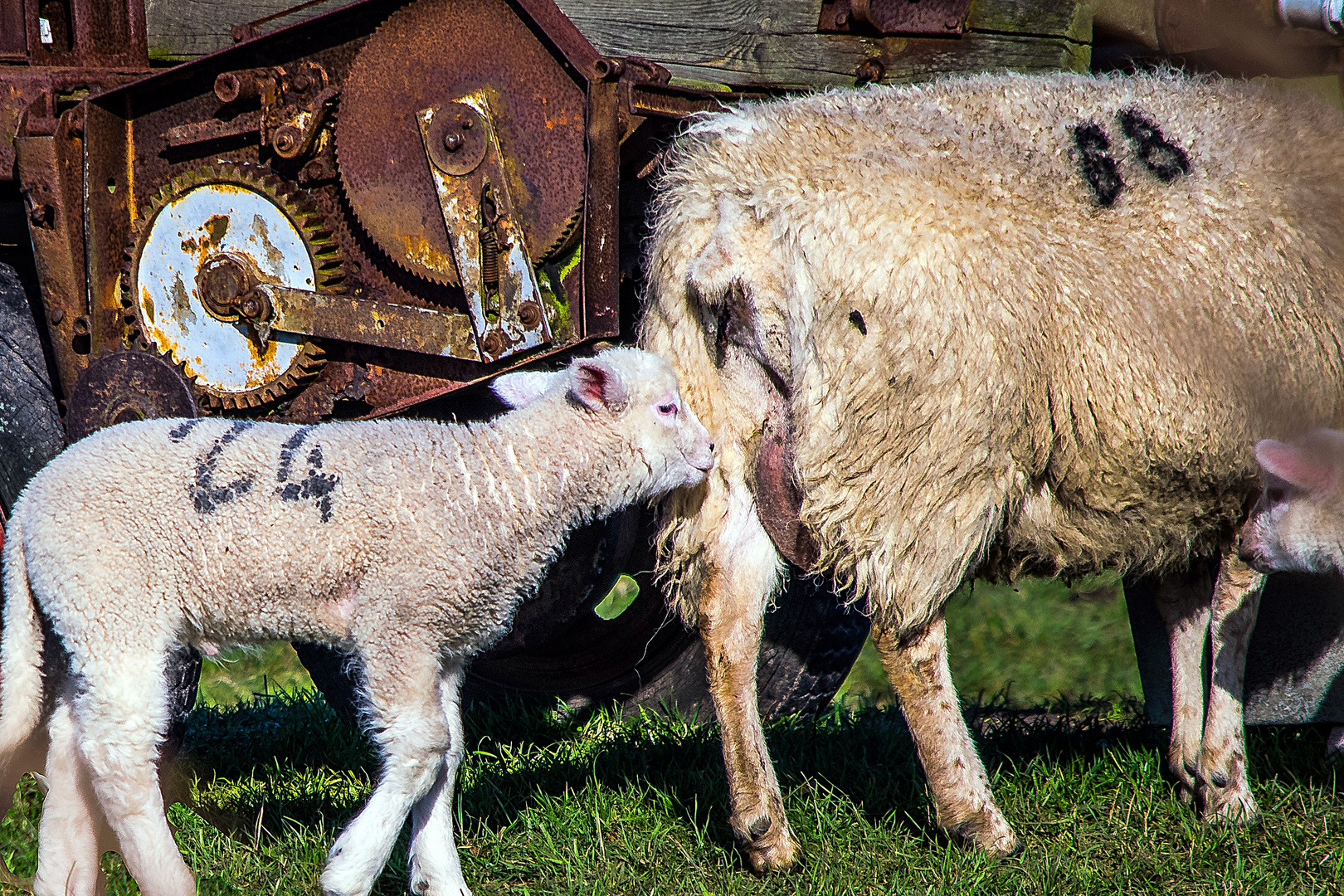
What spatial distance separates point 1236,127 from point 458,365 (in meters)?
2.21

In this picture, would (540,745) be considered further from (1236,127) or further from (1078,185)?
(1236,127)

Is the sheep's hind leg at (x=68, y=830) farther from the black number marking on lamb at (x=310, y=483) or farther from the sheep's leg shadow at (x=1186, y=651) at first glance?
the sheep's leg shadow at (x=1186, y=651)

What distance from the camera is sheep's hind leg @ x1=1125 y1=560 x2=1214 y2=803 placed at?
3.28 metres

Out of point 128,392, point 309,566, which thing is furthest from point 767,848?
point 128,392

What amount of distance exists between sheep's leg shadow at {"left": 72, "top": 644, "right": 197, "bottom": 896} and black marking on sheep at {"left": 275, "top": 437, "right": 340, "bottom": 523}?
44 cm

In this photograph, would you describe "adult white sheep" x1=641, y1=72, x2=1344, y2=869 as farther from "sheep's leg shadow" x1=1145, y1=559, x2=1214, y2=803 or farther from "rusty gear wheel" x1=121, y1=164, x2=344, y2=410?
"rusty gear wheel" x1=121, y1=164, x2=344, y2=410

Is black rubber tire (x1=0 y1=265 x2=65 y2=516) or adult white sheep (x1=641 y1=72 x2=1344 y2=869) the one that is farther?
black rubber tire (x1=0 y1=265 x2=65 y2=516)

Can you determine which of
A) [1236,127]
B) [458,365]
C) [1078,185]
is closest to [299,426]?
[458,365]

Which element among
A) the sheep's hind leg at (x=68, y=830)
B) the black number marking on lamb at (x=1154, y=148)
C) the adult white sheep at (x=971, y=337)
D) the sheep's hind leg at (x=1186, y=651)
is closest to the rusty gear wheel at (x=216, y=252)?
the adult white sheep at (x=971, y=337)

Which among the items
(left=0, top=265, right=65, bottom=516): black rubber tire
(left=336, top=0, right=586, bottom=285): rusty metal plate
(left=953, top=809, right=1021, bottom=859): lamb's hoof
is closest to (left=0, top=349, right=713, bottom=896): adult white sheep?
(left=336, top=0, right=586, bottom=285): rusty metal plate

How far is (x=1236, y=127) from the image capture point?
9.84ft

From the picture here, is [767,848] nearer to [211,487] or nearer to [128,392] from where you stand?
[211,487]

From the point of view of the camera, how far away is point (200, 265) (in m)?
3.31

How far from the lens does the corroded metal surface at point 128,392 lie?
331 centimetres
